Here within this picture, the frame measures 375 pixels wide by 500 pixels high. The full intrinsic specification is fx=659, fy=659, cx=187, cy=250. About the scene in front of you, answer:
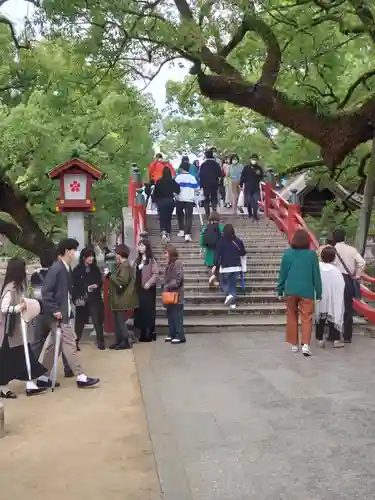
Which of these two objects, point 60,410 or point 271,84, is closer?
point 60,410

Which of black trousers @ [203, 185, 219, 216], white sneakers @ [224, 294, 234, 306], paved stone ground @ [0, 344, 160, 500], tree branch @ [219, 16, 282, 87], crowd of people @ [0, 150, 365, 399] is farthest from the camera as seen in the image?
black trousers @ [203, 185, 219, 216]

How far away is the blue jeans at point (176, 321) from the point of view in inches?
419

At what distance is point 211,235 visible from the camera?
13531 mm

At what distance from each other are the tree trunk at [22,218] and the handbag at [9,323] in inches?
409

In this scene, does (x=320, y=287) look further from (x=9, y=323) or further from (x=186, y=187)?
(x=186, y=187)

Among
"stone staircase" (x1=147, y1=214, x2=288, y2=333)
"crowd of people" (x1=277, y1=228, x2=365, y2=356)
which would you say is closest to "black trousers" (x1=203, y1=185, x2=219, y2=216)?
"stone staircase" (x1=147, y1=214, x2=288, y2=333)

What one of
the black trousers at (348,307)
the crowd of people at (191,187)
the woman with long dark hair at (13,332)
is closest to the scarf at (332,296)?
the black trousers at (348,307)

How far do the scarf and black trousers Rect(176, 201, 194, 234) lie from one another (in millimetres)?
5919

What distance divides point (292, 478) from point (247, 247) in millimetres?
11165

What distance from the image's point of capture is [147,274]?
1087 cm

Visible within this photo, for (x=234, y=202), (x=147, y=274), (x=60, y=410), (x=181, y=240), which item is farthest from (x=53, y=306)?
(x=234, y=202)

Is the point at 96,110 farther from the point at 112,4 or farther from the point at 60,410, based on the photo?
the point at 60,410

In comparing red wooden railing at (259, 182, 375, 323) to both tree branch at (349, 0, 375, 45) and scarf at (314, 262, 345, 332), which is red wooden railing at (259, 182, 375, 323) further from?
tree branch at (349, 0, 375, 45)

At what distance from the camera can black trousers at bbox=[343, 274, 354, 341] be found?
1044 cm
